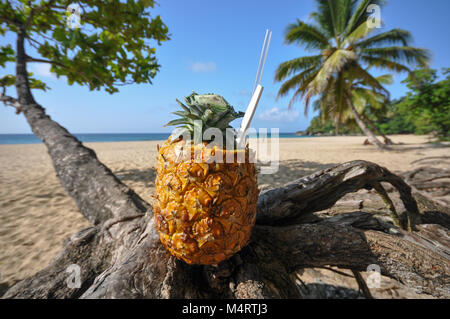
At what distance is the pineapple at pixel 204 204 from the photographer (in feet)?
3.33

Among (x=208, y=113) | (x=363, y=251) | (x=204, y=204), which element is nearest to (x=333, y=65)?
(x=363, y=251)

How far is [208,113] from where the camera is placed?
1.10m

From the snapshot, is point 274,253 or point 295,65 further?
point 295,65

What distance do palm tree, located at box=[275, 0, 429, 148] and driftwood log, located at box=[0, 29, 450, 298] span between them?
1079 cm

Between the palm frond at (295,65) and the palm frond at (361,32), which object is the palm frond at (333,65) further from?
the palm frond at (295,65)

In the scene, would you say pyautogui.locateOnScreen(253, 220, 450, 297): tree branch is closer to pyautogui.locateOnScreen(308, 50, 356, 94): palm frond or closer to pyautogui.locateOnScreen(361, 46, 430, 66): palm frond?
pyautogui.locateOnScreen(308, 50, 356, 94): palm frond

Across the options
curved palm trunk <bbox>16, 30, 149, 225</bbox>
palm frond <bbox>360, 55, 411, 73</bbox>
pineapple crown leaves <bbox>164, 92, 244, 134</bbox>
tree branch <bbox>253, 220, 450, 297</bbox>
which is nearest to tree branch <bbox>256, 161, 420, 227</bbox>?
tree branch <bbox>253, 220, 450, 297</bbox>

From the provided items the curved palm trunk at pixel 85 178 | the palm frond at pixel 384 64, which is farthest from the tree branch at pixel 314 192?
the palm frond at pixel 384 64

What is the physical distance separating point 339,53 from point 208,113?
1212cm

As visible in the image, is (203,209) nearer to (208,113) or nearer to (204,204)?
(204,204)

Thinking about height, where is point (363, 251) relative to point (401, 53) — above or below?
below
